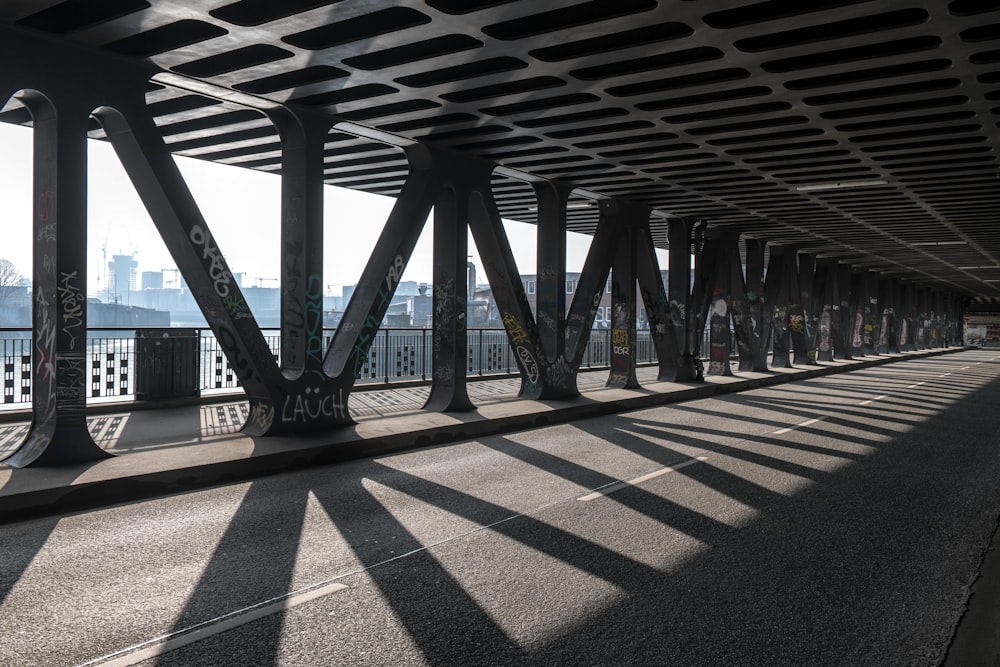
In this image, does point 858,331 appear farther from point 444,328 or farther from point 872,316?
point 444,328

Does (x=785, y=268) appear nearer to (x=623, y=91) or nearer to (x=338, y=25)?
(x=623, y=91)

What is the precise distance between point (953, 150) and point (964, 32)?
5.88 metres

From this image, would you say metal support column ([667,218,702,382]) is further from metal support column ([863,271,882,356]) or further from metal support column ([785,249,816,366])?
metal support column ([863,271,882,356])

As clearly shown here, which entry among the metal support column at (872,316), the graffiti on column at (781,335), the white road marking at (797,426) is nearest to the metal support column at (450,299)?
the white road marking at (797,426)

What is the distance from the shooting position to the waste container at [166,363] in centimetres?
1302

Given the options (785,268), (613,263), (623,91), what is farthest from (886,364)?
(623,91)

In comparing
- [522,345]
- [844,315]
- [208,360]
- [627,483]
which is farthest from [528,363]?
[844,315]

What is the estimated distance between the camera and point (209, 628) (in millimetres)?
4238

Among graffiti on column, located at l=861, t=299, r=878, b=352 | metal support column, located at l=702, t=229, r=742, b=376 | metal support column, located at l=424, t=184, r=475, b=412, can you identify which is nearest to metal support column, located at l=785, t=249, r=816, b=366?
metal support column, located at l=702, t=229, r=742, b=376

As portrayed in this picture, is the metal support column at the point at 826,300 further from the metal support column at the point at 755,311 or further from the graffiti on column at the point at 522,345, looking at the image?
the graffiti on column at the point at 522,345

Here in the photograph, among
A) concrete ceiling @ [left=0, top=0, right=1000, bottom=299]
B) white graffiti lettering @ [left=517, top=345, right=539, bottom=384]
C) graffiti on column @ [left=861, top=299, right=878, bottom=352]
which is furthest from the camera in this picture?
graffiti on column @ [left=861, top=299, right=878, bottom=352]

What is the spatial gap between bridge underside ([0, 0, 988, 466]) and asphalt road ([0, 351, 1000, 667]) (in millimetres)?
2616

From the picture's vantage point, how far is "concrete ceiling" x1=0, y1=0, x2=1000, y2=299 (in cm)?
734

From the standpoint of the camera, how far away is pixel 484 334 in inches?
800
